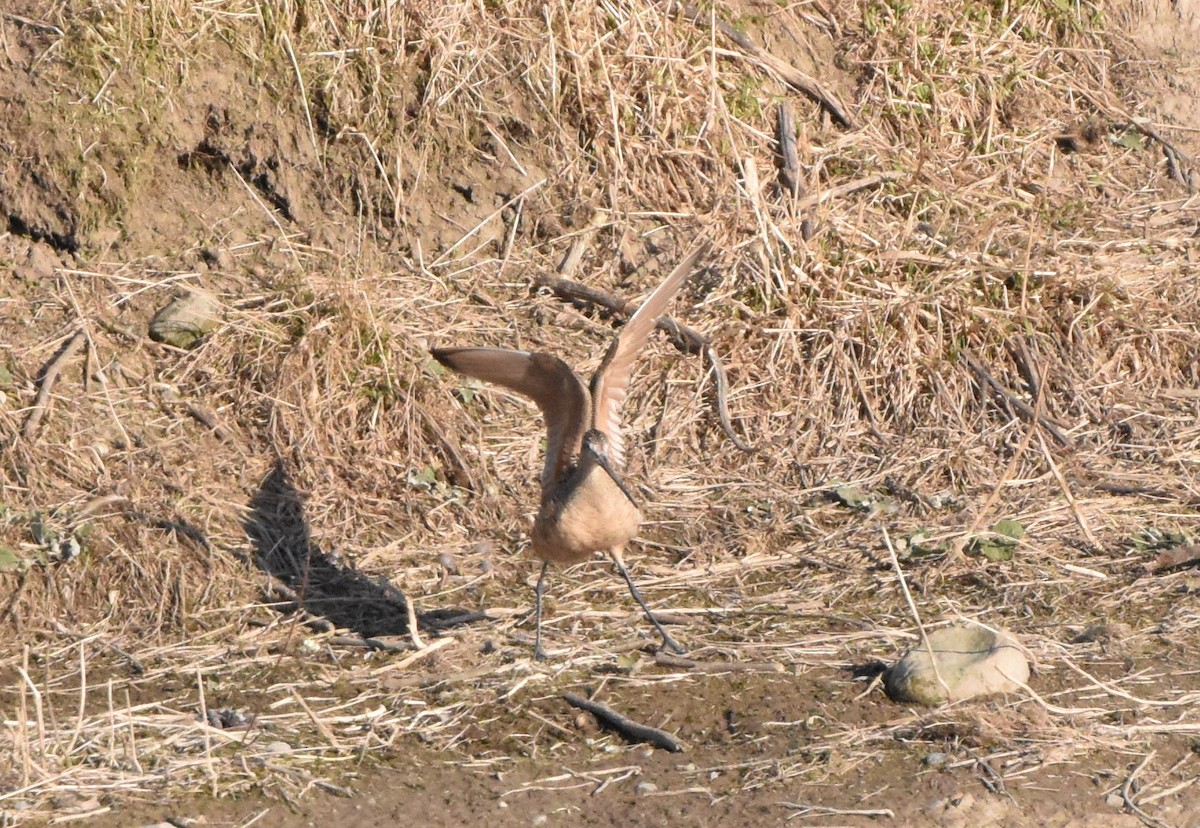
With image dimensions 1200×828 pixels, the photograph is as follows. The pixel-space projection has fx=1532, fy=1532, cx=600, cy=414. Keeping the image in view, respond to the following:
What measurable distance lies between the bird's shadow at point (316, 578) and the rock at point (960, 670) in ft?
5.52

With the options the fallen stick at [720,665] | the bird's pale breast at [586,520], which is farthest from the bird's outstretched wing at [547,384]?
the fallen stick at [720,665]

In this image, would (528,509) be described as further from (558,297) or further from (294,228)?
(294,228)

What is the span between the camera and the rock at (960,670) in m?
4.85

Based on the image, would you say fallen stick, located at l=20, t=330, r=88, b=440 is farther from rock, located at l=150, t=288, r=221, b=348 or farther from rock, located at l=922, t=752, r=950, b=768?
rock, located at l=922, t=752, r=950, b=768

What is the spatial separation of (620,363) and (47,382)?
2.35 meters

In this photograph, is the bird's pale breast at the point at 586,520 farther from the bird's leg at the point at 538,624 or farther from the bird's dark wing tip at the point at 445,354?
the bird's dark wing tip at the point at 445,354

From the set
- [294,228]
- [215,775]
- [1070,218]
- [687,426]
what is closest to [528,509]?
[687,426]

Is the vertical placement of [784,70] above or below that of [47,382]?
above

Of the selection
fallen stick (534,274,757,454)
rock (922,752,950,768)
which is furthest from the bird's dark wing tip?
rock (922,752,950,768)

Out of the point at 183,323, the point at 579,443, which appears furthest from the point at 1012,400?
the point at 183,323

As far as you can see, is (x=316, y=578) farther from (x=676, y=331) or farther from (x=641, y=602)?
(x=676, y=331)

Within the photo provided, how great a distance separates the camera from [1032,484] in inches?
264

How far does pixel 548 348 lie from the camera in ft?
23.8

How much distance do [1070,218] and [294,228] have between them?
13.2ft
